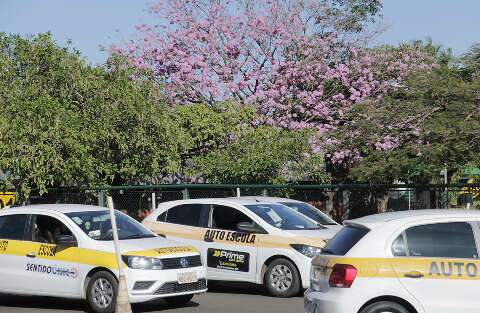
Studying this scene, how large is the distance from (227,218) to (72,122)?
8.03 meters

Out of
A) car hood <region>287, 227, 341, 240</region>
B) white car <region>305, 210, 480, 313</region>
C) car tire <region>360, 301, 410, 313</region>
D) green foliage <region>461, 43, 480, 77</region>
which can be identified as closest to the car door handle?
white car <region>305, 210, 480, 313</region>

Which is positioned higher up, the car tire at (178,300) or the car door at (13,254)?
the car door at (13,254)

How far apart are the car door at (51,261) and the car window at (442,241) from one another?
560 centimetres

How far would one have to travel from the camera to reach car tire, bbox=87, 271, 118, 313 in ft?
40.6

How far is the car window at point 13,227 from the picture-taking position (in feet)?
43.8

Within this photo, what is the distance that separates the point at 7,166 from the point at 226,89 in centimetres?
1221

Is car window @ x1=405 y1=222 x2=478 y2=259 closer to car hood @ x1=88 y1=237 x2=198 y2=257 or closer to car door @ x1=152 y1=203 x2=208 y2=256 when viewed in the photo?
car hood @ x1=88 y1=237 x2=198 y2=257

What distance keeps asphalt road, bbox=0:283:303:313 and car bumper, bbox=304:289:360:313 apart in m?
3.70

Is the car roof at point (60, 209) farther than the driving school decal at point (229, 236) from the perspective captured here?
No

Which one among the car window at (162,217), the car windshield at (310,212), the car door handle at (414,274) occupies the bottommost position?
the car door handle at (414,274)

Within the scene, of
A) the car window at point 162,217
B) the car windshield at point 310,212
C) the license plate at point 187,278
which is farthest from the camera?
the car windshield at point 310,212

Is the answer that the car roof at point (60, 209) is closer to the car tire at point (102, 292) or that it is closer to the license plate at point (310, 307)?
the car tire at point (102, 292)

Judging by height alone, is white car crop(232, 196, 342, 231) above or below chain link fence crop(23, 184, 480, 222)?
below

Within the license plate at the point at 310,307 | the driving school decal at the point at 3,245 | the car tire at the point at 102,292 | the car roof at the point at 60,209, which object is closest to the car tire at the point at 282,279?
the car roof at the point at 60,209
